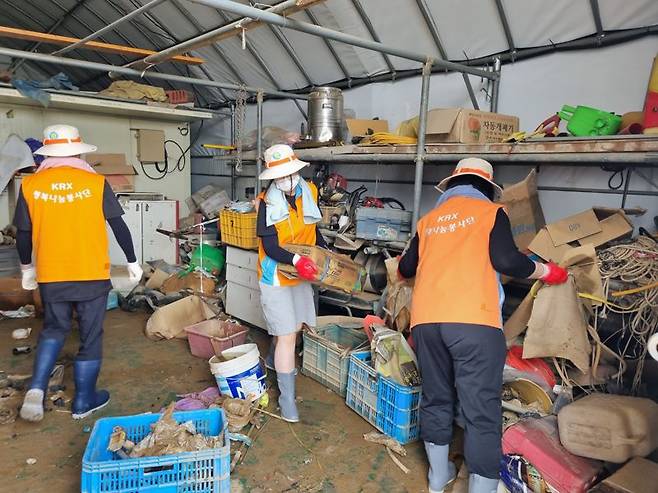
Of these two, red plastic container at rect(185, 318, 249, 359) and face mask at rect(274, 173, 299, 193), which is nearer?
face mask at rect(274, 173, 299, 193)

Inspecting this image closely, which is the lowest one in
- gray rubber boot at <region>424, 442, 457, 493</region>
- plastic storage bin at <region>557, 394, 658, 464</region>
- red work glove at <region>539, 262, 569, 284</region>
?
gray rubber boot at <region>424, 442, 457, 493</region>

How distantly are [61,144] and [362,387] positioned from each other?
100 inches

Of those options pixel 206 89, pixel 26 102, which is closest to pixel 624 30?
pixel 206 89

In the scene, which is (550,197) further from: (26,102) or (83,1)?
(83,1)

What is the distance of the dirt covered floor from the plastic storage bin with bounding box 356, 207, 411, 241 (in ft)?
4.44

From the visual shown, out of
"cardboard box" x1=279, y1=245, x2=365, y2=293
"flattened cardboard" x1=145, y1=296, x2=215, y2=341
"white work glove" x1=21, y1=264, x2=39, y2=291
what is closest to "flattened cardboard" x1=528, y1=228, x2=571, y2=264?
"cardboard box" x1=279, y1=245, x2=365, y2=293

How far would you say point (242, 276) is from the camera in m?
4.94

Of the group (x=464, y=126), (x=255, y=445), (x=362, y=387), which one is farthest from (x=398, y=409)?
(x=464, y=126)

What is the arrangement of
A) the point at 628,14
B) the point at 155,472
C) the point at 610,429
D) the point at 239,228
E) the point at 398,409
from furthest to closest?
the point at 239,228
the point at 628,14
the point at 398,409
the point at 610,429
the point at 155,472

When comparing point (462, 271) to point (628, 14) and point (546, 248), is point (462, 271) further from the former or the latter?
point (628, 14)

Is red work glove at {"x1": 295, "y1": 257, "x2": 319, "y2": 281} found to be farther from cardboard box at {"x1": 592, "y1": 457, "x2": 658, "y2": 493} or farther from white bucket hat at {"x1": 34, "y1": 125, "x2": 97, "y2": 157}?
cardboard box at {"x1": 592, "y1": 457, "x2": 658, "y2": 493}

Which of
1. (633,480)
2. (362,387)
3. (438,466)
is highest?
(633,480)

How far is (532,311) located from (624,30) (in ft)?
7.28

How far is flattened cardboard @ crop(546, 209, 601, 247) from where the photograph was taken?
3.18 meters
